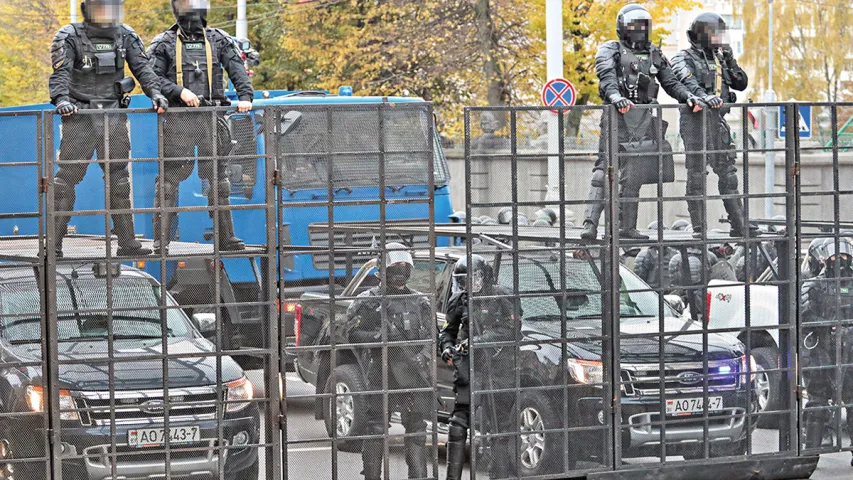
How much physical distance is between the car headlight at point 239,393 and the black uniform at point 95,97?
1.07 m

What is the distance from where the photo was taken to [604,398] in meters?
8.33

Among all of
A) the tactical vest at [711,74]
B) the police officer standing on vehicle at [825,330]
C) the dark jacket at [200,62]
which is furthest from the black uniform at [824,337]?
the dark jacket at [200,62]

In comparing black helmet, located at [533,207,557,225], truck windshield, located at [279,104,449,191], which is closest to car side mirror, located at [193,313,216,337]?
truck windshield, located at [279,104,449,191]

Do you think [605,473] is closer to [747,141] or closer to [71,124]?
[747,141]

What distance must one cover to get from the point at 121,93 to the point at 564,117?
10.1ft

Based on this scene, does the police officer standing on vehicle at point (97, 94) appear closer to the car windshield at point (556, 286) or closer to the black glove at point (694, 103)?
the car windshield at point (556, 286)

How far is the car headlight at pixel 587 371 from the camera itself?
8.30m

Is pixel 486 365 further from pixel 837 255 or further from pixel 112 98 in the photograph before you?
pixel 112 98

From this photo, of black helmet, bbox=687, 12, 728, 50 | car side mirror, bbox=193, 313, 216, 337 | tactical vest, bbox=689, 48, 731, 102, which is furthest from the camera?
black helmet, bbox=687, 12, 728, 50

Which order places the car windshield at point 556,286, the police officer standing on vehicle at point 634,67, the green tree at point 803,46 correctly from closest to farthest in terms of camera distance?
the car windshield at point 556,286 → the police officer standing on vehicle at point 634,67 → the green tree at point 803,46

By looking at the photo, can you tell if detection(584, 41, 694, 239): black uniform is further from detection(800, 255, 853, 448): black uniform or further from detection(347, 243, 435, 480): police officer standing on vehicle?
detection(800, 255, 853, 448): black uniform

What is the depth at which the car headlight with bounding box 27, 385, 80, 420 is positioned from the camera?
7.57 meters

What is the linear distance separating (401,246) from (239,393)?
1419mm

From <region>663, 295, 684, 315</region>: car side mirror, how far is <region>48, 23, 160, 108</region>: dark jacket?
12.4ft
